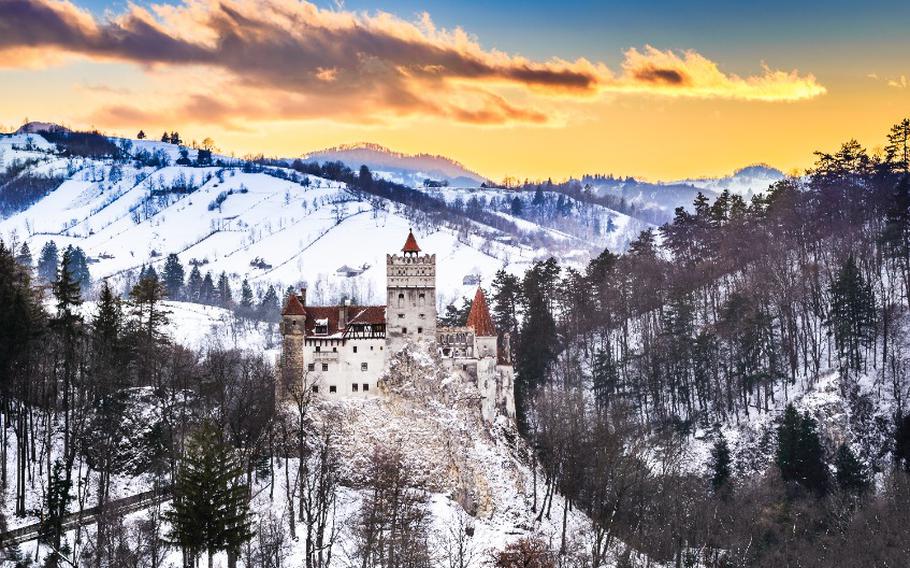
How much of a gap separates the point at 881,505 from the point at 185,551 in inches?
2218

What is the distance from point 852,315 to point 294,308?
178ft

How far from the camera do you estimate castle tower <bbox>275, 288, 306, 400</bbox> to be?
8031 cm

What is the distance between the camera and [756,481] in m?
88.3

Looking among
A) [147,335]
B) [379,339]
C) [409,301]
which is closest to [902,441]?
[409,301]

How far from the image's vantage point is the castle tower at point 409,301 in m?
81.8

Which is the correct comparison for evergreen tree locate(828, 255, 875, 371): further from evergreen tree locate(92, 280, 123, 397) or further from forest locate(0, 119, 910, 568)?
evergreen tree locate(92, 280, 123, 397)

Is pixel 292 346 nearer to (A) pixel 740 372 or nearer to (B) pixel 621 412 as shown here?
(B) pixel 621 412

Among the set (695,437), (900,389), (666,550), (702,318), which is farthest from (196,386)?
(900,389)

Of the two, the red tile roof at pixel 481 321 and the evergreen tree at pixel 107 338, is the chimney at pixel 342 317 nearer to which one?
the red tile roof at pixel 481 321

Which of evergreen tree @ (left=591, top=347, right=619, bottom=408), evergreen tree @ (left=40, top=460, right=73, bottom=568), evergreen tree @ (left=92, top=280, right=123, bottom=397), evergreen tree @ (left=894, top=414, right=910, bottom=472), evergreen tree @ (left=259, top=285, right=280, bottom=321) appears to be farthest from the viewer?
evergreen tree @ (left=259, top=285, right=280, bottom=321)

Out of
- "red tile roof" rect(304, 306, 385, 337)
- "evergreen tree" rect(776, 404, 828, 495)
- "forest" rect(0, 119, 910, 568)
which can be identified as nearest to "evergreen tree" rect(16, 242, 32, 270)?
"forest" rect(0, 119, 910, 568)

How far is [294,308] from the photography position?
264 ft

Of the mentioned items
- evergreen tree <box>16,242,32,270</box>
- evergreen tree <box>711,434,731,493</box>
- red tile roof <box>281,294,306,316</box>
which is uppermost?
evergreen tree <box>16,242,32,270</box>

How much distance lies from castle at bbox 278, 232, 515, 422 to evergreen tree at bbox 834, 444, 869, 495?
30123mm
